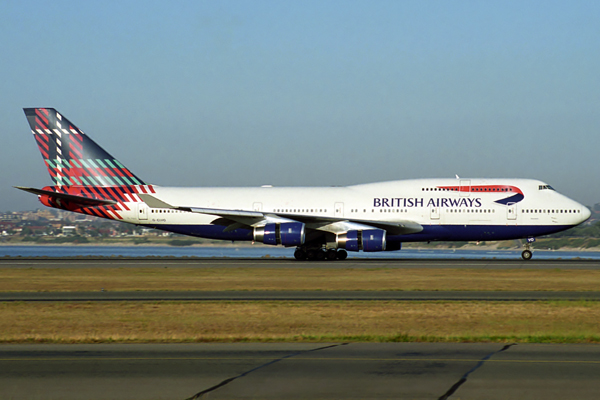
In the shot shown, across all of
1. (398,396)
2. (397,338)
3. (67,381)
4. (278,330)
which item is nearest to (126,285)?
(278,330)

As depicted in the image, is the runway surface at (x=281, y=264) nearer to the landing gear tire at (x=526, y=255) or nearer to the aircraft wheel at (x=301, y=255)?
the aircraft wheel at (x=301, y=255)

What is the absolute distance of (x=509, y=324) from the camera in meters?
A: 17.0

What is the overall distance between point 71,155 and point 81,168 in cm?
116

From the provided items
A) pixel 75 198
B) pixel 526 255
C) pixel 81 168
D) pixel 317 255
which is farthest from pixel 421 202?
pixel 81 168

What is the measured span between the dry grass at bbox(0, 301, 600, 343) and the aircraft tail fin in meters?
27.3

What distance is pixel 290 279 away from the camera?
98.9 feet

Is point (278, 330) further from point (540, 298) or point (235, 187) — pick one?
point (235, 187)

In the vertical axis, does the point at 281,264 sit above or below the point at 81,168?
below

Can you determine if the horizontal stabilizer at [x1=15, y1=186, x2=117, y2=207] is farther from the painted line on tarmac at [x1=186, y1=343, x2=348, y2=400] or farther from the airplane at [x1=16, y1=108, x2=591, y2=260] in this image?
the painted line on tarmac at [x1=186, y1=343, x2=348, y2=400]

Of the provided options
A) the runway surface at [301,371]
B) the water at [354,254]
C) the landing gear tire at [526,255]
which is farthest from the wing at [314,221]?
the runway surface at [301,371]

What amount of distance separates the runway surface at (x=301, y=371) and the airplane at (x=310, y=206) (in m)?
27.8

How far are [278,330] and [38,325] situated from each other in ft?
19.7

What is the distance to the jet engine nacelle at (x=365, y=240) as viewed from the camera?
40.7 metres

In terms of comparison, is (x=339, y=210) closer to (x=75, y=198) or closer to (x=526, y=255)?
(x=526, y=255)
